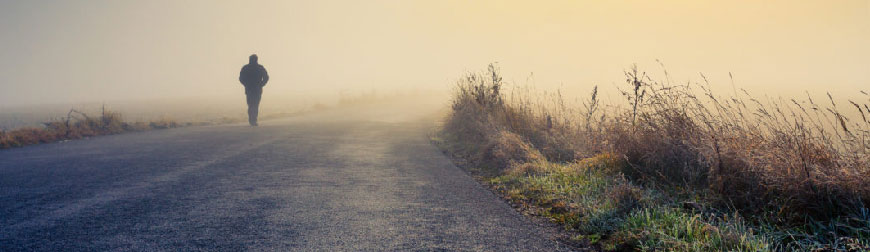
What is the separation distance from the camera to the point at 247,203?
16.9 feet

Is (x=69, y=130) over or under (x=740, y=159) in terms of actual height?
over

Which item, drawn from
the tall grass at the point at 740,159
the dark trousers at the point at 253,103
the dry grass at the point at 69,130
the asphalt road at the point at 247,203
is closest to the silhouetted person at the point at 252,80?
the dark trousers at the point at 253,103

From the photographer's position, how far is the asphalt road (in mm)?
3895

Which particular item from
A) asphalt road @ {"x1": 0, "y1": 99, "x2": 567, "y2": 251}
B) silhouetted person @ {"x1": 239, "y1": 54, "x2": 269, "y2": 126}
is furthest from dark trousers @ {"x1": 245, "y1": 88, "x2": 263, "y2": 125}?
asphalt road @ {"x1": 0, "y1": 99, "x2": 567, "y2": 251}

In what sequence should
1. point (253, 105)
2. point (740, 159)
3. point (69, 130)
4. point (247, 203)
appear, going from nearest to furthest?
point (740, 159)
point (247, 203)
point (69, 130)
point (253, 105)

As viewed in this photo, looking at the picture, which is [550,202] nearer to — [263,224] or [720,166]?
[720,166]

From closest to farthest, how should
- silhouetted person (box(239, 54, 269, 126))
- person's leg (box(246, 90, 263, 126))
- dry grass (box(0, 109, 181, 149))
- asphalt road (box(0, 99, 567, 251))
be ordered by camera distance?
asphalt road (box(0, 99, 567, 251)), dry grass (box(0, 109, 181, 149)), person's leg (box(246, 90, 263, 126)), silhouetted person (box(239, 54, 269, 126))

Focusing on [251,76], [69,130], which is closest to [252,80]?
[251,76]

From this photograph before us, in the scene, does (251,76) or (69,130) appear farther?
(251,76)

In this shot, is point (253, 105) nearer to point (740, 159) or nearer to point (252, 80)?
point (252, 80)

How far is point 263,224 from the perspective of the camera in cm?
435

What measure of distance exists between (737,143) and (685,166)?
55 cm

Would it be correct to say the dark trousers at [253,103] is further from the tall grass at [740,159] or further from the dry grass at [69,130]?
the tall grass at [740,159]

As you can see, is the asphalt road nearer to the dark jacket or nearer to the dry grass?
the dry grass
